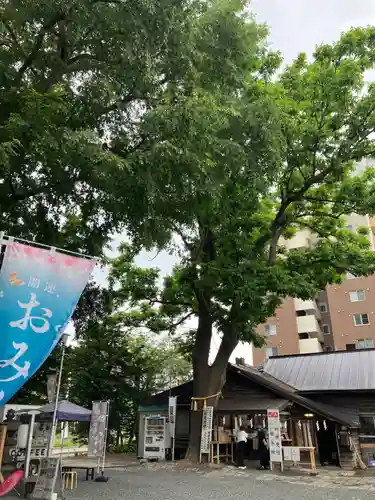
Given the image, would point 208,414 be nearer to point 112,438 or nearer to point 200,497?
point 200,497

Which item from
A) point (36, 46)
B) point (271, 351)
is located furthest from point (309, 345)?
point (36, 46)

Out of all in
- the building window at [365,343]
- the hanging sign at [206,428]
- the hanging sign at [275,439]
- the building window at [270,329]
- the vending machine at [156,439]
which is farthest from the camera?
the building window at [270,329]

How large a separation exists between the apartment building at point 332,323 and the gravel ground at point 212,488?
21.2 metres

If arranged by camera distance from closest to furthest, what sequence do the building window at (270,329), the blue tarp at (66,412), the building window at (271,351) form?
the blue tarp at (66,412), the building window at (271,351), the building window at (270,329)

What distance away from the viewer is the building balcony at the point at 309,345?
110ft

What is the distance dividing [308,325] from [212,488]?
86.8 ft

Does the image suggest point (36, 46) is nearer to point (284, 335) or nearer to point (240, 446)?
point (240, 446)

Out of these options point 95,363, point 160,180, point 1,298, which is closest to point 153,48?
point 160,180

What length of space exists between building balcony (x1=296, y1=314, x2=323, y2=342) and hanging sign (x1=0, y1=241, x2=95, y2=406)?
30805 millimetres

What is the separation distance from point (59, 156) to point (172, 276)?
1045 cm

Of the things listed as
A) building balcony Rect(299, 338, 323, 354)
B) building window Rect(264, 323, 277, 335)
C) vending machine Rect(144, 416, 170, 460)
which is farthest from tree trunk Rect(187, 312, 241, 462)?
building window Rect(264, 323, 277, 335)

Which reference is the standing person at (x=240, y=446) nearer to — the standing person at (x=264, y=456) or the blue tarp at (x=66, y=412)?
the standing person at (x=264, y=456)

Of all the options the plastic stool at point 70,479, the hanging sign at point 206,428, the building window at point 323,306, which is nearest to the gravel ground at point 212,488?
the plastic stool at point 70,479

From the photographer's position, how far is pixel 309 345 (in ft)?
111
